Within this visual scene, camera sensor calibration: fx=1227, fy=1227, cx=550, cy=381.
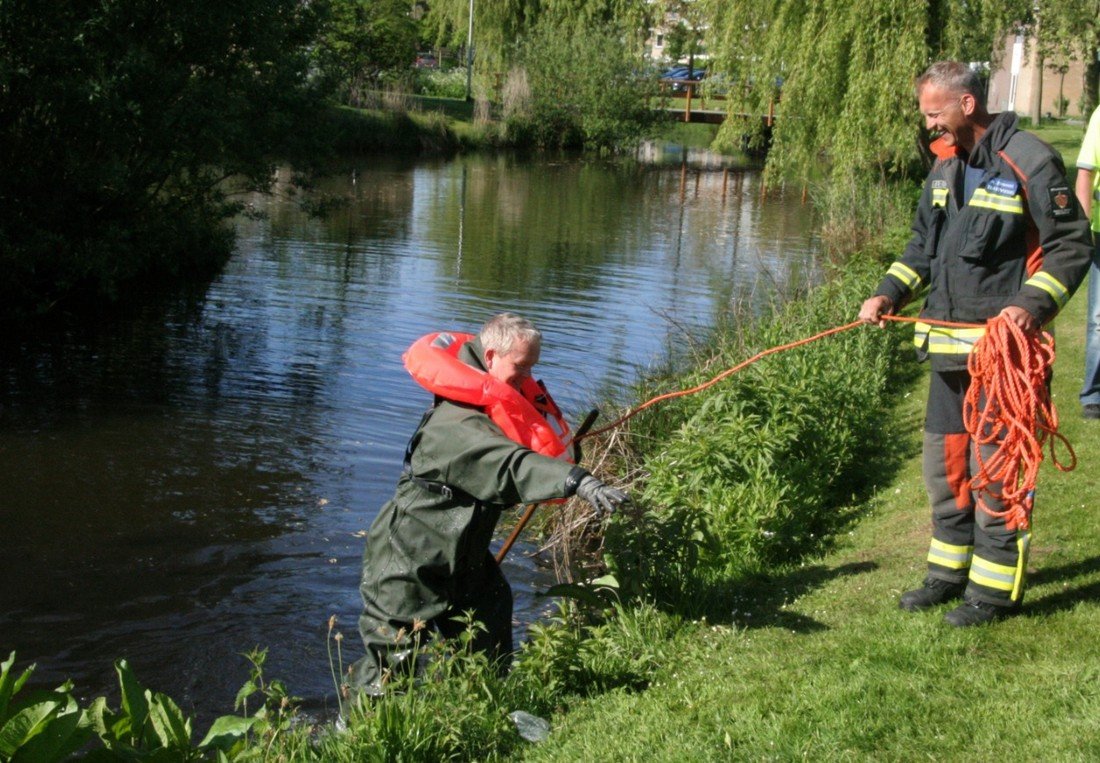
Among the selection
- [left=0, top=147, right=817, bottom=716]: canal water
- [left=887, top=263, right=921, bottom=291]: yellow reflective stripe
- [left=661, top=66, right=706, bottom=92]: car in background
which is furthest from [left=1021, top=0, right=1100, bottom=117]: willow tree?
[left=887, top=263, right=921, bottom=291]: yellow reflective stripe

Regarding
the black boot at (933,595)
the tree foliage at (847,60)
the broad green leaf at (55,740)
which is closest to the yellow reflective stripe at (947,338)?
the black boot at (933,595)

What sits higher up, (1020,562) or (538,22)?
(538,22)

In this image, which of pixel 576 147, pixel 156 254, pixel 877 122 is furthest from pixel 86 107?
pixel 576 147

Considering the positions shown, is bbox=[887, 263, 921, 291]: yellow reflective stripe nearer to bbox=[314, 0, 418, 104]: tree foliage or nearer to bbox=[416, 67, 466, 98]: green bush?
bbox=[314, 0, 418, 104]: tree foliage

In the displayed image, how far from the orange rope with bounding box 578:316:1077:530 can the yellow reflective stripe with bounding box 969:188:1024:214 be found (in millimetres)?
502

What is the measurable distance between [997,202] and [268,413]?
8.98 meters

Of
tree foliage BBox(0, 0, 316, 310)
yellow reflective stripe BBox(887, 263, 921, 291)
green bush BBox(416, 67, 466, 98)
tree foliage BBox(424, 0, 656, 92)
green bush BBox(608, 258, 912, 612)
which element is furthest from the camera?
green bush BBox(416, 67, 466, 98)

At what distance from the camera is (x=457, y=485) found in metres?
5.45

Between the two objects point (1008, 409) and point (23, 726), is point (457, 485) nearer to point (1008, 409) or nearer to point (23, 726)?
point (23, 726)

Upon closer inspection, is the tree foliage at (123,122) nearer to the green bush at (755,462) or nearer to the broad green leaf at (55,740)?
the green bush at (755,462)

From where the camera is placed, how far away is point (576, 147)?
55.6 metres

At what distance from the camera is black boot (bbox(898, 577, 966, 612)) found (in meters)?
5.80

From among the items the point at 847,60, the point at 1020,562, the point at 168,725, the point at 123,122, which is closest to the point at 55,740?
the point at 168,725

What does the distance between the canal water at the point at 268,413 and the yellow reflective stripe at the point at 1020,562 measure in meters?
3.59
